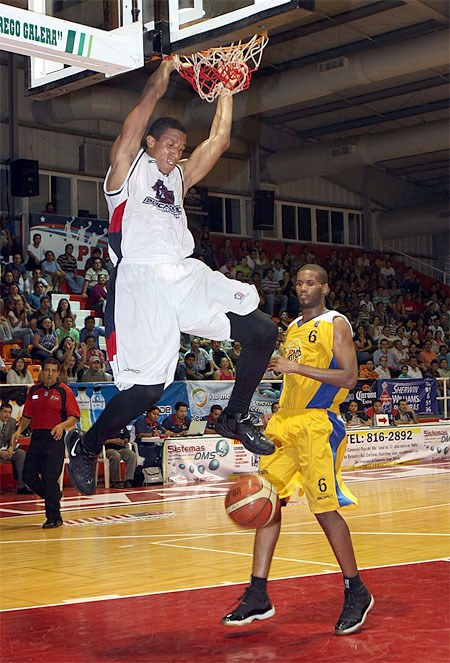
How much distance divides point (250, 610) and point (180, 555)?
10.7ft

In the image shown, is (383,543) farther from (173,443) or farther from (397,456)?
(397,456)

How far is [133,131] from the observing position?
198 inches

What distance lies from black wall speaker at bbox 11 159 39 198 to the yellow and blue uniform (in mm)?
16950

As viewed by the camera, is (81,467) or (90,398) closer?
(81,467)

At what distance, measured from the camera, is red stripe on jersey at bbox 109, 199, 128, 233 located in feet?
17.0

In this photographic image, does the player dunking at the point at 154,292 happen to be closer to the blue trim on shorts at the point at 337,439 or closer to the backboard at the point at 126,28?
the backboard at the point at 126,28

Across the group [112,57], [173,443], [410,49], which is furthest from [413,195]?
[112,57]

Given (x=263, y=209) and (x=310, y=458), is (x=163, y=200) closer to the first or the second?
(x=310, y=458)

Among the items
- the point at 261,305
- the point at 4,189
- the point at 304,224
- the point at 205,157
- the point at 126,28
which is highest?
the point at 304,224

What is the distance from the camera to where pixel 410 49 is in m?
20.2

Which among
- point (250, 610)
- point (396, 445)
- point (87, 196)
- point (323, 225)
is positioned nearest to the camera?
point (250, 610)

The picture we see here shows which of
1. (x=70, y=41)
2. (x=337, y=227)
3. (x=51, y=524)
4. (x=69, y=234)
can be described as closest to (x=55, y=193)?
(x=69, y=234)

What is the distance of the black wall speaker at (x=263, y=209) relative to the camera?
91.4 feet

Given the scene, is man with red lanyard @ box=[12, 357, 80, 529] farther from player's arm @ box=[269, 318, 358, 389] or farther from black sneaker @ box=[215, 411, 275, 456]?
black sneaker @ box=[215, 411, 275, 456]
